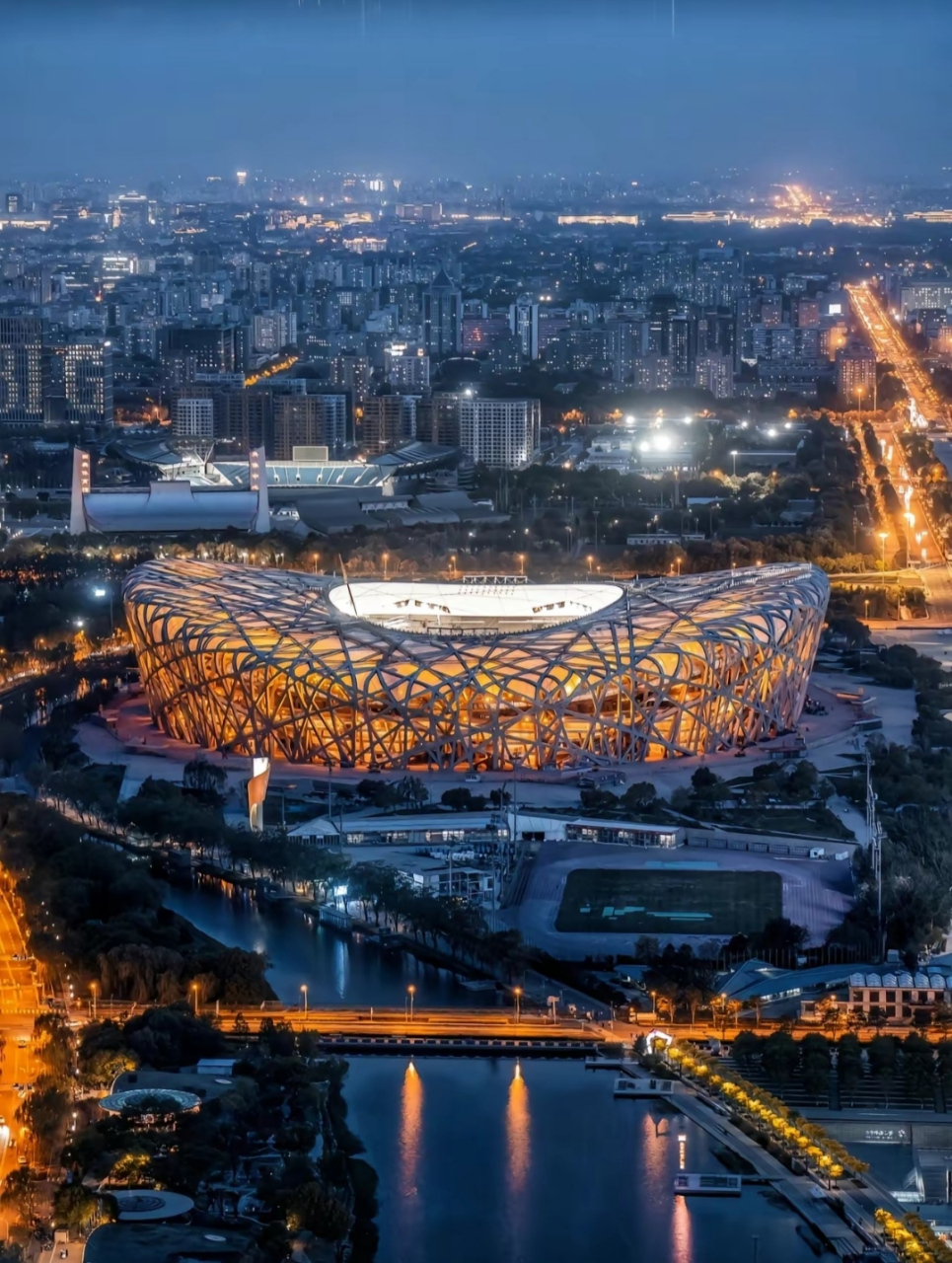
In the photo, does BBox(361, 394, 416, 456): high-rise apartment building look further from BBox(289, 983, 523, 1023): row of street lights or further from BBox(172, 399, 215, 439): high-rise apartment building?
BBox(289, 983, 523, 1023): row of street lights

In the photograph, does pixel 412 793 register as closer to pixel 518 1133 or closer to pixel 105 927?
pixel 105 927

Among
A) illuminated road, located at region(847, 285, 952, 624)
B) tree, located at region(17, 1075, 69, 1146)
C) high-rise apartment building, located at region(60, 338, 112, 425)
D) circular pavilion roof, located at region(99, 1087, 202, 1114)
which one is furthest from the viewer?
high-rise apartment building, located at region(60, 338, 112, 425)

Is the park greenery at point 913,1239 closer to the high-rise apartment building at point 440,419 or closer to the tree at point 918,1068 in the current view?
the tree at point 918,1068

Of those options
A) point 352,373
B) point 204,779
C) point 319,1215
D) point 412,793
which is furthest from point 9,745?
point 352,373

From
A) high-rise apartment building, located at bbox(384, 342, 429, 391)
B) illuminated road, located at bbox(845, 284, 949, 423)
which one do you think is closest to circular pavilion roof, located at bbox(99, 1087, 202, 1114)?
illuminated road, located at bbox(845, 284, 949, 423)

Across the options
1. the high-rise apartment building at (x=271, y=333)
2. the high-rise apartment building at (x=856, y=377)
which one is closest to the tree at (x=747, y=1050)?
the high-rise apartment building at (x=856, y=377)

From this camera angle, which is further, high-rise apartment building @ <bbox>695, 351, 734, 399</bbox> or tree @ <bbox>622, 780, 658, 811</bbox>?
high-rise apartment building @ <bbox>695, 351, 734, 399</bbox>
